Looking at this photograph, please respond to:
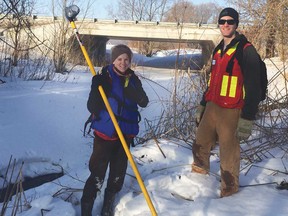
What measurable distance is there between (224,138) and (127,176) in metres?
1.24

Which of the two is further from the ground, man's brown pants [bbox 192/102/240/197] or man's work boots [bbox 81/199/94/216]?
man's brown pants [bbox 192/102/240/197]

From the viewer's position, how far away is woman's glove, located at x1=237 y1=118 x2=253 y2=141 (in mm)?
3031

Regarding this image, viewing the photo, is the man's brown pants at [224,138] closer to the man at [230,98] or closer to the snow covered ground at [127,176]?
the man at [230,98]

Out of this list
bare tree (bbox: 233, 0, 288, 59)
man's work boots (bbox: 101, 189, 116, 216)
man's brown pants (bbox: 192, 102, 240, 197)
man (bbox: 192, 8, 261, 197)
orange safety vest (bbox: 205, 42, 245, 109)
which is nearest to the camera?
man (bbox: 192, 8, 261, 197)

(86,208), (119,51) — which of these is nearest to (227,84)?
(119,51)

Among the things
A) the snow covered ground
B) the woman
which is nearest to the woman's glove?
the snow covered ground

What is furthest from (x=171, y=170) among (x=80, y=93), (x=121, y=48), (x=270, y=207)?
(x=80, y=93)

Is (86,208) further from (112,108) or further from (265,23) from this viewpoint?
(265,23)

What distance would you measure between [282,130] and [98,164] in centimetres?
266

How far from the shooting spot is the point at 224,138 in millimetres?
3287

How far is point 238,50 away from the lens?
311 cm

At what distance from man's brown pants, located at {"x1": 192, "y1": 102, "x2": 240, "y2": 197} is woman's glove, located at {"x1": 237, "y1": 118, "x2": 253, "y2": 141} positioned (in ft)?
0.51

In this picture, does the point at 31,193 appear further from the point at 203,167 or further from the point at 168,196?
the point at 203,167

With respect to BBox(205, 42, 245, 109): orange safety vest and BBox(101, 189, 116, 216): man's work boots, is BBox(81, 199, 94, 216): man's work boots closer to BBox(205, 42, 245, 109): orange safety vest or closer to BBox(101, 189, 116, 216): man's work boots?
BBox(101, 189, 116, 216): man's work boots
